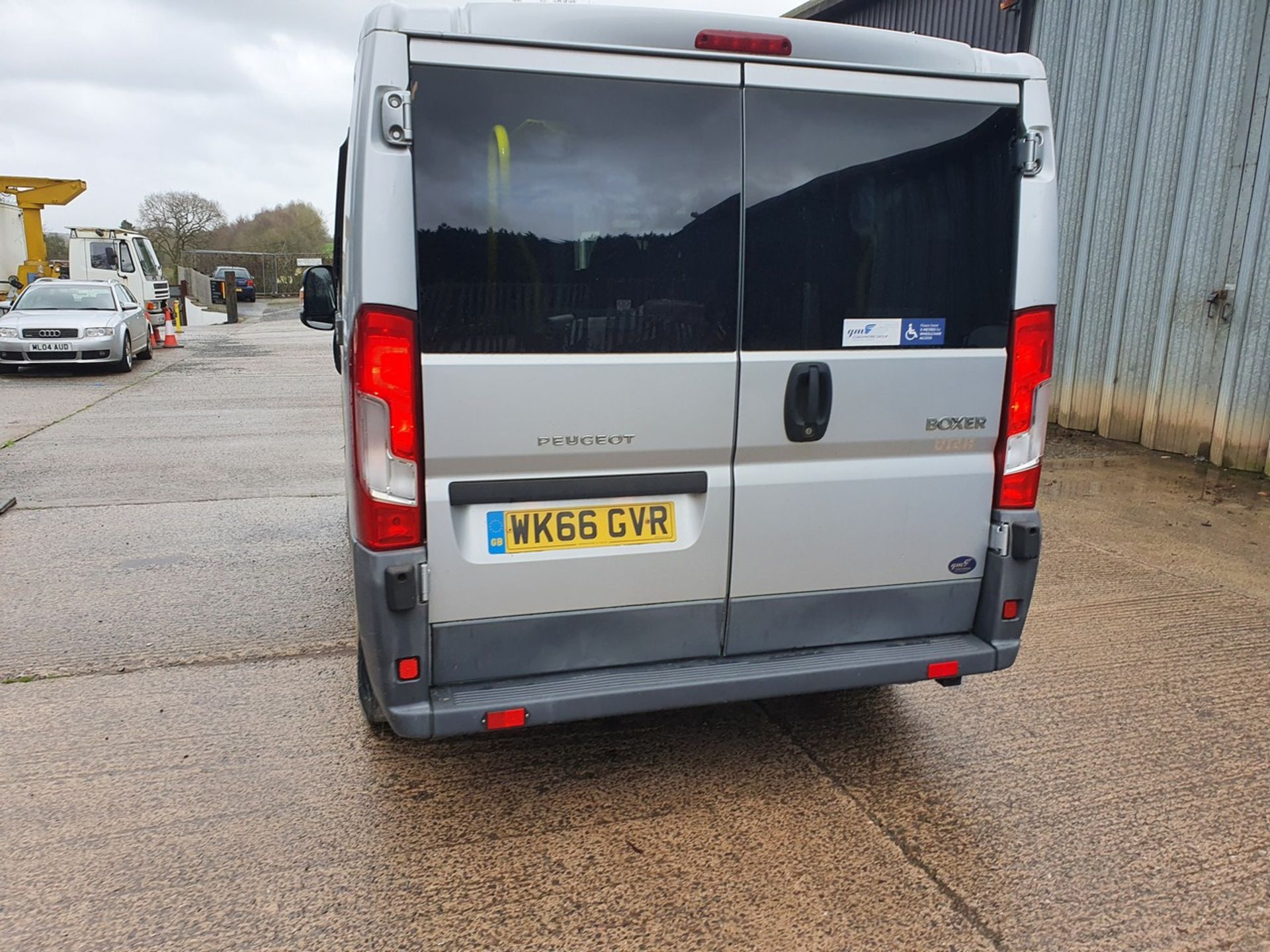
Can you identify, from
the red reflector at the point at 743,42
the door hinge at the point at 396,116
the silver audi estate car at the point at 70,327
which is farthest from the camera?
the silver audi estate car at the point at 70,327

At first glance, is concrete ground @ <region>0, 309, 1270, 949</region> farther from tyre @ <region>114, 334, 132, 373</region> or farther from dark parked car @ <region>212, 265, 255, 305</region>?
dark parked car @ <region>212, 265, 255, 305</region>

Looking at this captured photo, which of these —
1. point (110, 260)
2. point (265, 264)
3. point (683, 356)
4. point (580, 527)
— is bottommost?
point (580, 527)

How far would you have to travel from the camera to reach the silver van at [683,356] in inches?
101

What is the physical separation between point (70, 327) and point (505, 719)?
593 inches

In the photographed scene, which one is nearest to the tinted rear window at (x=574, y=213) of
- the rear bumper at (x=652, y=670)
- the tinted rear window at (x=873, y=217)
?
the tinted rear window at (x=873, y=217)

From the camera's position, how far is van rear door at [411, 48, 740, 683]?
2562mm

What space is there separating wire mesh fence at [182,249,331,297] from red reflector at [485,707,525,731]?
4567 cm

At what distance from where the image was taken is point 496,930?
251 centimetres

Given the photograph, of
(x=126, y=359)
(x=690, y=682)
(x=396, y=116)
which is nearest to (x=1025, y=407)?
(x=690, y=682)

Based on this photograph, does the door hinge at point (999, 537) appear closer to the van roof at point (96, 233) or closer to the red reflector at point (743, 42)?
the red reflector at point (743, 42)

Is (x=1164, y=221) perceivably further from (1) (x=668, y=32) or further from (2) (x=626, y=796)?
(2) (x=626, y=796)

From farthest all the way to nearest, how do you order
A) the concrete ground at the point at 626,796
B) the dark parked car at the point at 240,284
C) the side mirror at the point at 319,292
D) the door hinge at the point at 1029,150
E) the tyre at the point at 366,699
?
the dark parked car at the point at 240,284 → the side mirror at the point at 319,292 → the tyre at the point at 366,699 → the door hinge at the point at 1029,150 → the concrete ground at the point at 626,796

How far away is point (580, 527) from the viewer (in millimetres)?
2812

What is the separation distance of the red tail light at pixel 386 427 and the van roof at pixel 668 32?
77 cm
